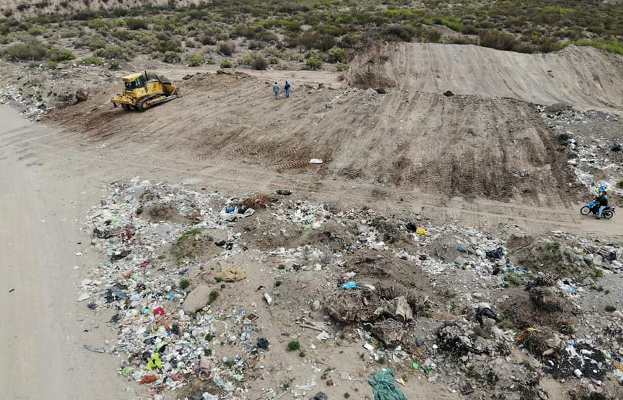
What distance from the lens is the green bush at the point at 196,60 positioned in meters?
29.3

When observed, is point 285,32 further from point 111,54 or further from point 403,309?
point 403,309

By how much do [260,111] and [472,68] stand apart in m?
12.5

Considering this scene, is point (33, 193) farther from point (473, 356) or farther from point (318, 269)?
point (473, 356)

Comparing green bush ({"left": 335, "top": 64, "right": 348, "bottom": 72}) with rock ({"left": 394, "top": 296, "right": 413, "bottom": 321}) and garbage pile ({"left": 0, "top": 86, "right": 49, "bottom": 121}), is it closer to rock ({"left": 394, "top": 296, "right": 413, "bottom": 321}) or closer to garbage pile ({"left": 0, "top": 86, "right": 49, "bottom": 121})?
garbage pile ({"left": 0, "top": 86, "right": 49, "bottom": 121})

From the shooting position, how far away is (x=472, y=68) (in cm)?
2467

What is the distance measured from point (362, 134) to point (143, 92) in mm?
10754

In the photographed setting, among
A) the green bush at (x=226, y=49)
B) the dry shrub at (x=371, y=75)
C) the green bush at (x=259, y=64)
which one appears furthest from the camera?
the green bush at (x=226, y=49)

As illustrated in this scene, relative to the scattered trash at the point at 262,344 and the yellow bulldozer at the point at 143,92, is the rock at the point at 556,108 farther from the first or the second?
the yellow bulldozer at the point at 143,92

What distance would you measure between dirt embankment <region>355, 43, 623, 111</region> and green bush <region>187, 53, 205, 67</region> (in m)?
10.7

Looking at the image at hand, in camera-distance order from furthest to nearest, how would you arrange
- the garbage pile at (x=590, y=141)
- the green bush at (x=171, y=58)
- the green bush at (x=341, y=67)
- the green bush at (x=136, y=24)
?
the green bush at (x=136, y=24)
the green bush at (x=171, y=58)
the green bush at (x=341, y=67)
the garbage pile at (x=590, y=141)

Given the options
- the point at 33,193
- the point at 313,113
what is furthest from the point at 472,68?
the point at 33,193

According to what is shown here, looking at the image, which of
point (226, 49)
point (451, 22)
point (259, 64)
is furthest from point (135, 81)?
point (451, 22)

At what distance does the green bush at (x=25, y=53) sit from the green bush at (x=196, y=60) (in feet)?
31.4

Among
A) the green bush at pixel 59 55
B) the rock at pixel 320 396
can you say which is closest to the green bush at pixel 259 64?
the green bush at pixel 59 55
